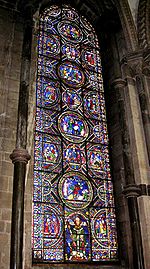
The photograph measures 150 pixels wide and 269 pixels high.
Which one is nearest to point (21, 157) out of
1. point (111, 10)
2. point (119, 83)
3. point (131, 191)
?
point (131, 191)

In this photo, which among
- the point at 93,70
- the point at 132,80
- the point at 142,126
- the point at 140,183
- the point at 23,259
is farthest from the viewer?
the point at 93,70

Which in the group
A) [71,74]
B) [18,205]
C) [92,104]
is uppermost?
[71,74]

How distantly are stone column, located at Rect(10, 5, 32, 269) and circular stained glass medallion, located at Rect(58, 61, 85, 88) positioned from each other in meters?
1.34

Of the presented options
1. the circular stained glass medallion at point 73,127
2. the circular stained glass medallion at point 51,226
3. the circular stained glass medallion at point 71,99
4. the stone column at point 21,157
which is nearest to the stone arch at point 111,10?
the stone column at point 21,157

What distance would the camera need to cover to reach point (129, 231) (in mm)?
7047

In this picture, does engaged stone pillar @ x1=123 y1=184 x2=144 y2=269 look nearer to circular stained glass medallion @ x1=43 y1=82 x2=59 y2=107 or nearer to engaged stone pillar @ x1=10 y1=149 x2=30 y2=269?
engaged stone pillar @ x1=10 y1=149 x2=30 y2=269

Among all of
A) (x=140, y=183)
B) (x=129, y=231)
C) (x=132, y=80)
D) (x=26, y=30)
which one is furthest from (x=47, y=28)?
(x=129, y=231)

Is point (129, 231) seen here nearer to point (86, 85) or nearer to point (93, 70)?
point (86, 85)

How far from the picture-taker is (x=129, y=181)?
704cm

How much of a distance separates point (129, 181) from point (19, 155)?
2349 millimetres

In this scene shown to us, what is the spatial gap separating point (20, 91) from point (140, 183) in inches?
120

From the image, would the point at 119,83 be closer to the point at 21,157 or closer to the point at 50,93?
the point at 50,93

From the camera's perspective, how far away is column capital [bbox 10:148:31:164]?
239 inches

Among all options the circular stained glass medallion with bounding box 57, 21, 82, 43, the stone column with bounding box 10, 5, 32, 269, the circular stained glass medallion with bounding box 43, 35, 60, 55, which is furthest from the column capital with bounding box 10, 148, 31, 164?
the circular stained glass medallion with bounding box 57, 21, 82, 43
